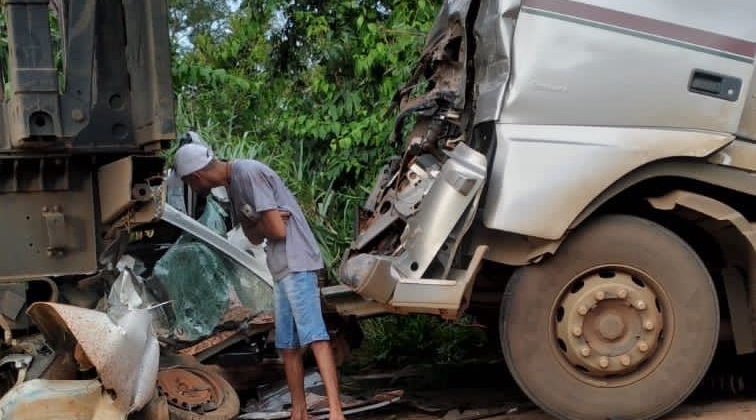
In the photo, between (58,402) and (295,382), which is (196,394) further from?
(58,402)

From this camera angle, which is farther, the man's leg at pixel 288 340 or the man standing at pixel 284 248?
the man's leg at pixel 288 340

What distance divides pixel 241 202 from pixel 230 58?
17.1ft

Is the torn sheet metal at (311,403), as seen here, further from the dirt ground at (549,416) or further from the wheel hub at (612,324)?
the wheel hub at (612,324)

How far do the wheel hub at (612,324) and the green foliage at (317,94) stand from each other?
11.1 ft

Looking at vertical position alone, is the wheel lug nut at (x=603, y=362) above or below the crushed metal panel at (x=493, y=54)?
below

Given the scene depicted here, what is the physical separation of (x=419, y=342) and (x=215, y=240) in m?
1.70

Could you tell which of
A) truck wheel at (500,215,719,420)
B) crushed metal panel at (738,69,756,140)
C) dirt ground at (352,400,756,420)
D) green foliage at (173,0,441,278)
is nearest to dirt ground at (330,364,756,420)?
dirt ground at (352,400,756,420)

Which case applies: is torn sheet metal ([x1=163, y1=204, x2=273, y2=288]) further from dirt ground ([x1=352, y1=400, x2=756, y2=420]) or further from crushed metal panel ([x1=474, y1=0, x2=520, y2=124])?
crushed metal panel ([x1=474, y1=0, x2=520, y2=124])

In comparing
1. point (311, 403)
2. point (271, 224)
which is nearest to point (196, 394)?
point (311, 403)

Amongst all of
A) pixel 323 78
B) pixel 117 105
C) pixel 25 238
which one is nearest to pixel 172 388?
pixel 25 238

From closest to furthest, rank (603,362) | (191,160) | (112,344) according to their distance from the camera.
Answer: (112,344)
(603,362)
(191,160)

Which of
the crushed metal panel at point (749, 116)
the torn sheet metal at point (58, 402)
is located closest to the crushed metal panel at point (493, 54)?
the crushed metal panel at point (749, 116)

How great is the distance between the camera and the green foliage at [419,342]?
6.52 meters

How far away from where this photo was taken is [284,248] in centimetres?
481
